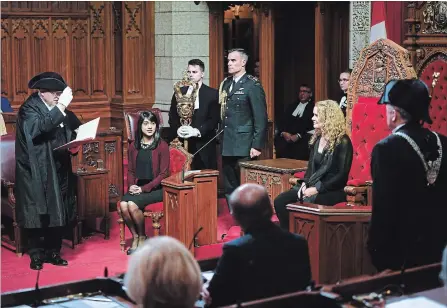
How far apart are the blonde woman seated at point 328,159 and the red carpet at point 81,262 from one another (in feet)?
3.16

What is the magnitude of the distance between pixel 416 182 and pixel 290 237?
77 cm

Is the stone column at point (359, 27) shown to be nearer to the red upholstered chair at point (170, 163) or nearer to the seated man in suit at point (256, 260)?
the red upholstered chair at point (170, 163)

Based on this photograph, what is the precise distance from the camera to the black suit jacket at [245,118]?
7582mm

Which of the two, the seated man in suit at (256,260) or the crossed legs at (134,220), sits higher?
the seated man in suit at (256,260)

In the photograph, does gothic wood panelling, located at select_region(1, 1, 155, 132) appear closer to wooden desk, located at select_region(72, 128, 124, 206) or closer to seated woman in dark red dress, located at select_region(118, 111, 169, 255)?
wooden desk, located at select_region(72, 128, 124, 206)

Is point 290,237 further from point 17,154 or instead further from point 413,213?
point 17,154

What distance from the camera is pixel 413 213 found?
159 inches

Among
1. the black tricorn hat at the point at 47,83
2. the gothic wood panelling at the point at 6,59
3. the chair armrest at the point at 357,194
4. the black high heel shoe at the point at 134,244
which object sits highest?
the gothic wood panelling at the point at 6,59

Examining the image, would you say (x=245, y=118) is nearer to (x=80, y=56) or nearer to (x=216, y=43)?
(x=216, y=43)

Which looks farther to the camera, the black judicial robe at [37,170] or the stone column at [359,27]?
the stone column at [359,27]

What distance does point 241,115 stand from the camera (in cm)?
766

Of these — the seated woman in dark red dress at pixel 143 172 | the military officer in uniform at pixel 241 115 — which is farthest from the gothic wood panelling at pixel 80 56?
the seated woman in dark red dress at pixel 143 172

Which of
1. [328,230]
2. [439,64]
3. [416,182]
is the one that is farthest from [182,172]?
[416,182]

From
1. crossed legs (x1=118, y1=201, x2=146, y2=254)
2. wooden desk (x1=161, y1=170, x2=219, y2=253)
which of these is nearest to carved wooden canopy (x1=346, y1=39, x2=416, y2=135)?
wooden desk (x1=161, y1=170, x2=219, y2=253)
